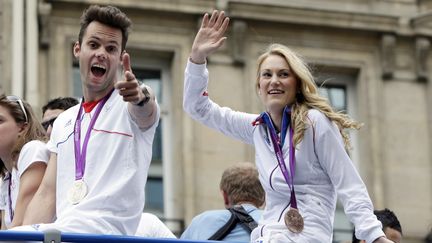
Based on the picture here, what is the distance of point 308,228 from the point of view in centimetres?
848

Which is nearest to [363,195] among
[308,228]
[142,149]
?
[308,228]

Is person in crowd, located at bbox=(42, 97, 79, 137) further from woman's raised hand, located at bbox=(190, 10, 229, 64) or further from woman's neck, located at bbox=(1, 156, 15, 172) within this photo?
woman's raised hand, located at bbox=(190, 10, 229, 64)

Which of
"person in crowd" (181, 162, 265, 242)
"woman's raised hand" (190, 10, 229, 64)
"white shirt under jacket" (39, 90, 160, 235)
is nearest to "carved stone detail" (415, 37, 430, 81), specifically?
"person in crowd" (181, 162, 265, 242)

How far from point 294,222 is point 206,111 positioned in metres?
1.02

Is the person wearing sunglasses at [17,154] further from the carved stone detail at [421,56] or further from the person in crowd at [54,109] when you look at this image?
the carved stone detail at [421,56]

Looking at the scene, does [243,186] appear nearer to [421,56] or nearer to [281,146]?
[281,146]

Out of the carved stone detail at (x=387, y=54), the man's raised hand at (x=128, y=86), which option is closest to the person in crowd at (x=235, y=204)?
the man's raised hand at (x=128, y=86)

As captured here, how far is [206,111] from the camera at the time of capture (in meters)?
9.12

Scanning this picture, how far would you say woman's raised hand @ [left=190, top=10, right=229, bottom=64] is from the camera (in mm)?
8812

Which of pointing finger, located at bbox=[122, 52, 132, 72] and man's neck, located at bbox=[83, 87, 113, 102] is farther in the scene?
man's neck, located at bbox=[83, 87, 113, 102]

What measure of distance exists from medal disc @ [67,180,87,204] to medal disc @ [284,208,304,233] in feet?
3.67

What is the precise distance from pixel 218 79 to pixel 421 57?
10.4 ft

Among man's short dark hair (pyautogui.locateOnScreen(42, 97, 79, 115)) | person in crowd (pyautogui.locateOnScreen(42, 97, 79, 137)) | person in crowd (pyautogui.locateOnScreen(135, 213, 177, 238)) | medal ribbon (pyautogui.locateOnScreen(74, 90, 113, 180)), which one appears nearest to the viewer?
medal ribbon (pyautogui.locateOnScreen(74, 90, 113, 180))

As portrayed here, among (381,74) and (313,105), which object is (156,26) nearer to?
(381,74)
